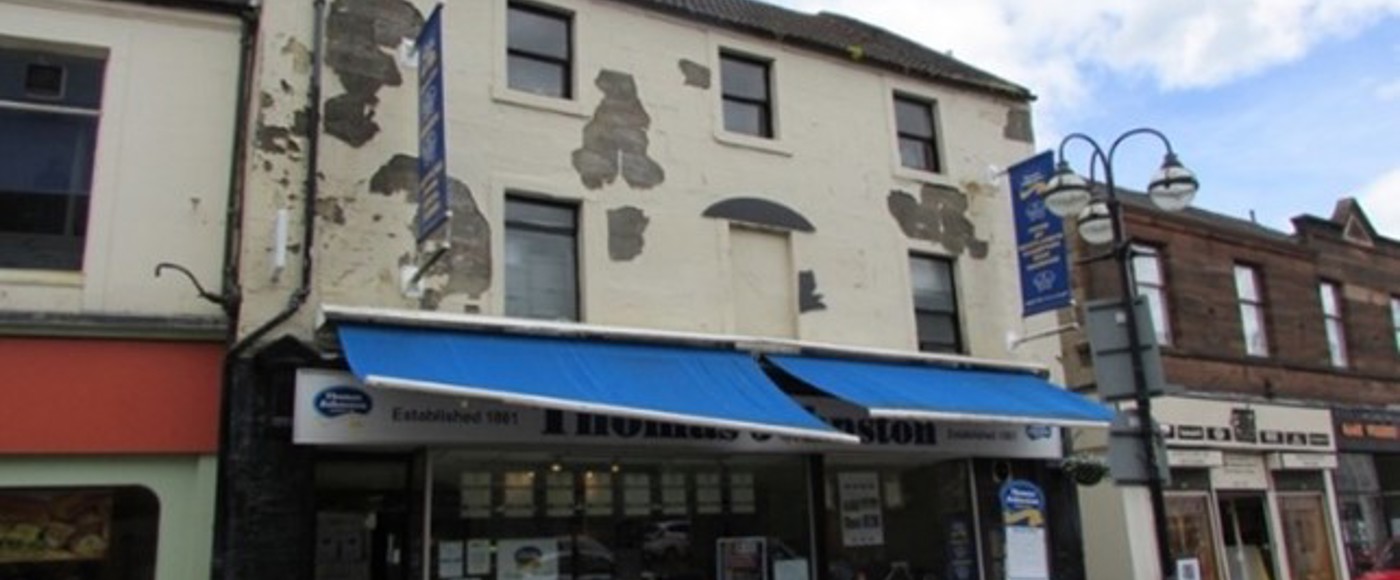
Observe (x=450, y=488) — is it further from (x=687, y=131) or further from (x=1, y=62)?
(x=1, y=62)

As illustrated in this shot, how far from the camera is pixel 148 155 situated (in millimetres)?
10922

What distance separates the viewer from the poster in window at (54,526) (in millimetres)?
10234

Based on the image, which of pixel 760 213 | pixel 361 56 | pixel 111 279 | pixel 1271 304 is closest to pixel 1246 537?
pixel 1271 304

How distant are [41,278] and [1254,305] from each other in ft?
60.5

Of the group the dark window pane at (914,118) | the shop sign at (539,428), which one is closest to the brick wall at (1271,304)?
the dark window pane at (914,118)

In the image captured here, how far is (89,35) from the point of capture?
11000 millimetres

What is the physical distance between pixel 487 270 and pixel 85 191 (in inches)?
152

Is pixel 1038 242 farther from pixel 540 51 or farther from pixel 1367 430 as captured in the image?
pixel 1367 430

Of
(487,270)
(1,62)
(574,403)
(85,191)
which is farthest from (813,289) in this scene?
(1,62)

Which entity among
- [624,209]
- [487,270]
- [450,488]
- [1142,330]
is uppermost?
[624,209]

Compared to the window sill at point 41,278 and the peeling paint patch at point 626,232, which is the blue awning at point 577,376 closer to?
the peeling paint patch at point 626,232

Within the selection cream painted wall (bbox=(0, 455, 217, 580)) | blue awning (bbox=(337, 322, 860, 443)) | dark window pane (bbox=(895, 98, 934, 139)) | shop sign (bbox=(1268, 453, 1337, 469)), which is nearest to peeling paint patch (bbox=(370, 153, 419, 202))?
blue awning (bbox=(337, 322, 860, 443))

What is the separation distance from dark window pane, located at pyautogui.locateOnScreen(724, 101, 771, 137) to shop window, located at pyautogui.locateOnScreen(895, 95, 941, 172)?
83.3 inches

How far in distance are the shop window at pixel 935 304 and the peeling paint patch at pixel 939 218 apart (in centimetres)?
29
